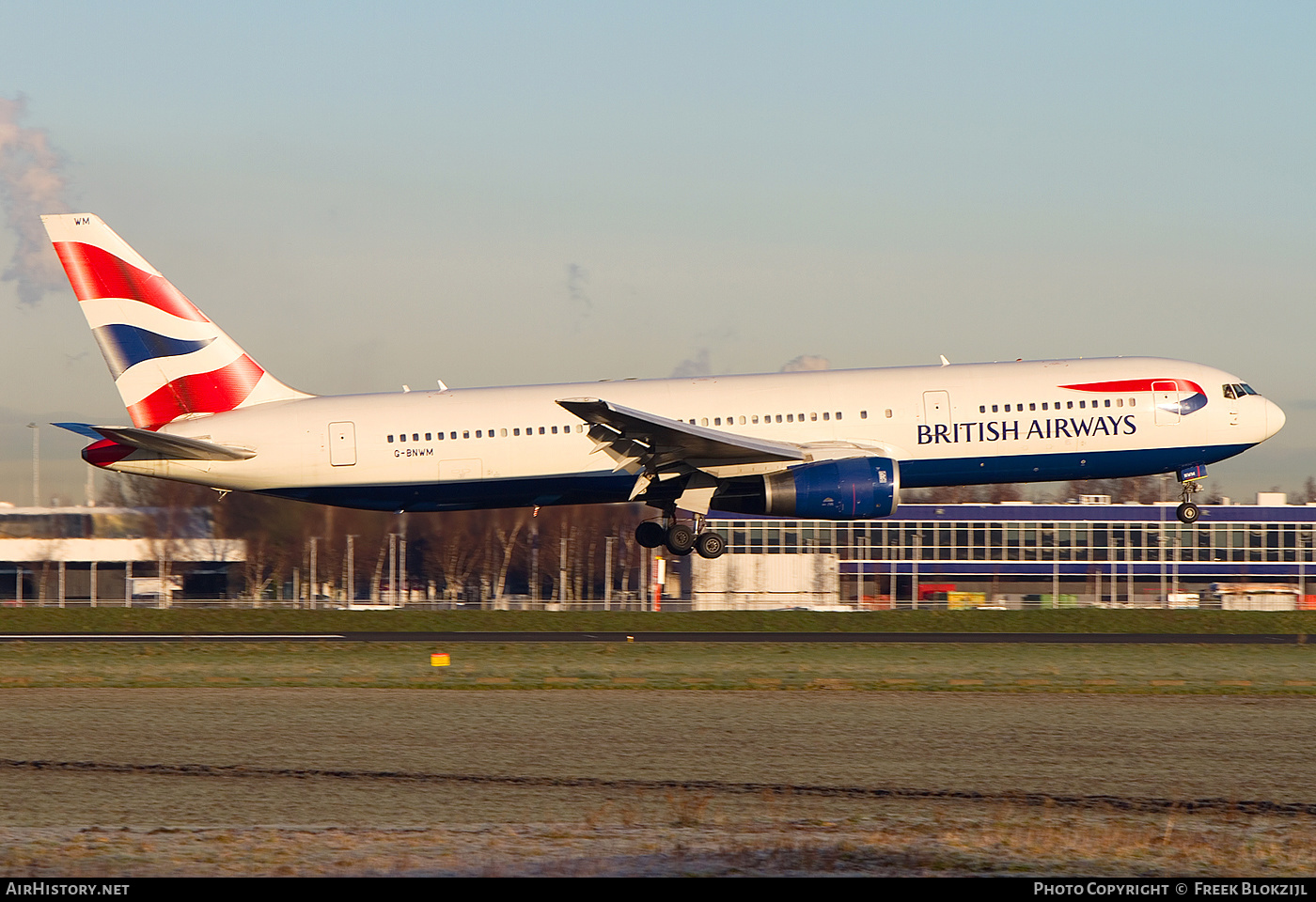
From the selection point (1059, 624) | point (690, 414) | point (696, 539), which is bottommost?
point (1059, 624)

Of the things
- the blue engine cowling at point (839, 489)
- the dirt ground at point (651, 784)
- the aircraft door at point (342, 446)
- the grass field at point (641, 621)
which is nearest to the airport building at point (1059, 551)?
the grass field at point (641, 621)

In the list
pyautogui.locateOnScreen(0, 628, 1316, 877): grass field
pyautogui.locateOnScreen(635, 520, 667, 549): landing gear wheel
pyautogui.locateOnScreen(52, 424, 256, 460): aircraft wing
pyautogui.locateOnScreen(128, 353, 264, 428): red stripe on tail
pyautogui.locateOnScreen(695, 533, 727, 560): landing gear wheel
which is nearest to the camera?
pyautogui.locateOnScreen(0, 628, 1316, 877): grass field

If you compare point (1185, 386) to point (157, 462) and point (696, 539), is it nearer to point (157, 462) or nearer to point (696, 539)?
point (696, 539)

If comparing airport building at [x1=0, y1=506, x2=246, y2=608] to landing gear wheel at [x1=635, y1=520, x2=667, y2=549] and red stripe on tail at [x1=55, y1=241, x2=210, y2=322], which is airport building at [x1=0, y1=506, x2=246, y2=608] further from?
landing gear wheel at [x1=635, y1=520, x2=667, y2=549]

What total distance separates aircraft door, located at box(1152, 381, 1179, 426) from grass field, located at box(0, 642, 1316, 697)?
652 centimetres

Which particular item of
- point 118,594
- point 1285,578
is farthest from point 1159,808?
point 1285,578

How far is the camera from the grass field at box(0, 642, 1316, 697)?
109ft

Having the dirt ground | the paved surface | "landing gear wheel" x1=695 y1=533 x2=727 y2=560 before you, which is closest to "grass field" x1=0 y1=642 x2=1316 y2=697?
the dirt ground

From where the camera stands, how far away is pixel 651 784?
19547mm

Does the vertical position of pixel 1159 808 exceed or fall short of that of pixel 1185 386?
it falls short

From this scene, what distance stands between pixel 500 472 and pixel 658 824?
75.0 feet

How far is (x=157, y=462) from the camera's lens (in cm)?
3775

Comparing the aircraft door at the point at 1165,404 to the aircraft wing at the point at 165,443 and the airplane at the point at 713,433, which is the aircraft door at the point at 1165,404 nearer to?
the airplane at the point at 713,433

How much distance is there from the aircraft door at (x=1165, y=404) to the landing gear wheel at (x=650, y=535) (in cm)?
1372
